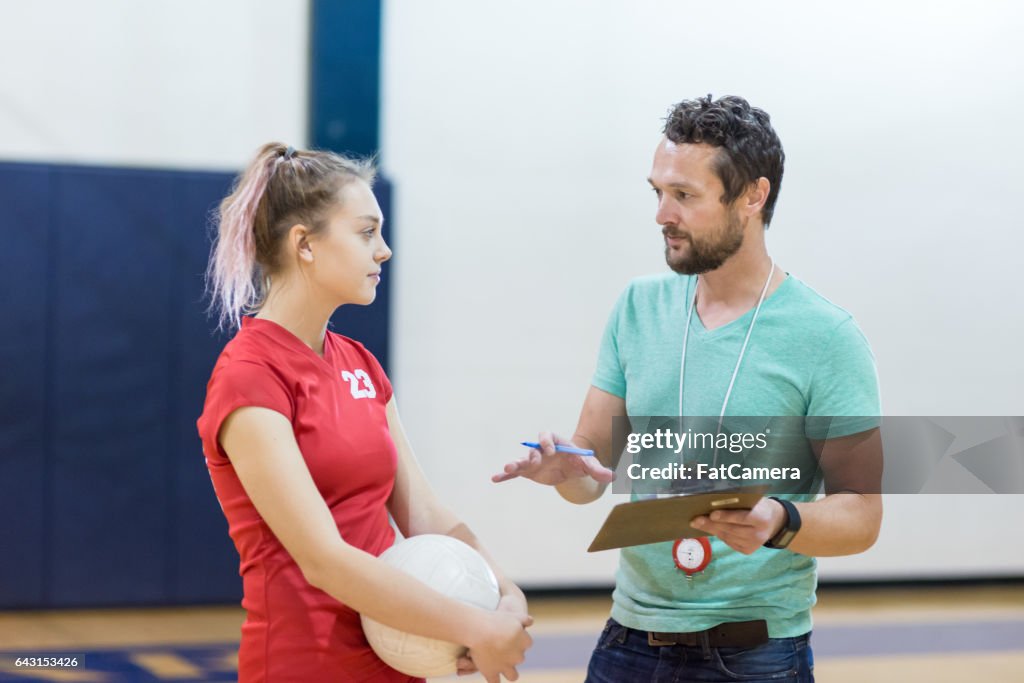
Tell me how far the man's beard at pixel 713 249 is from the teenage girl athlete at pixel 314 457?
61 cm

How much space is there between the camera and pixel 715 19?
532 cm

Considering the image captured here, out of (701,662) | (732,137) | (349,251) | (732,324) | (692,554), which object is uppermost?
(732,137)

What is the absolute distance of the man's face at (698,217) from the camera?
1938 mm

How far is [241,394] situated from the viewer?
1.55 meters

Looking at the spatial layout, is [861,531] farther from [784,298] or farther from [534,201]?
[534,201]

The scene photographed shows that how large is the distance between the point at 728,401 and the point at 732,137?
1.73 feet

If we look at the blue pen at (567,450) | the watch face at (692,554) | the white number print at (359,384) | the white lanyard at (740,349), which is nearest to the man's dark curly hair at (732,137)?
the white lanyard at (740,349)

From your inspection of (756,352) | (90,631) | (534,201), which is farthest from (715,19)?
(90,631)

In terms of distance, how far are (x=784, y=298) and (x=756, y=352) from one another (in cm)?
13

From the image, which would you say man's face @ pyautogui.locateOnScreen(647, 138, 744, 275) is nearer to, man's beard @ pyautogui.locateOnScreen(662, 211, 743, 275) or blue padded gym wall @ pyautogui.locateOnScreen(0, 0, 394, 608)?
man's beard @ pyautogui.locateOnScreen(662, 211, 743, 275)

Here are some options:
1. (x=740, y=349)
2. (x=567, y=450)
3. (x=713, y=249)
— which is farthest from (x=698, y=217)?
(x=567, y=450)

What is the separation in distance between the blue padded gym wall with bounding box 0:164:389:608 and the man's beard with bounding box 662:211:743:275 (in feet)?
10.4

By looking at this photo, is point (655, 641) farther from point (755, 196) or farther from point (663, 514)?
point (755, 196)

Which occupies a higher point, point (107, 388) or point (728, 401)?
point (728, 401)
